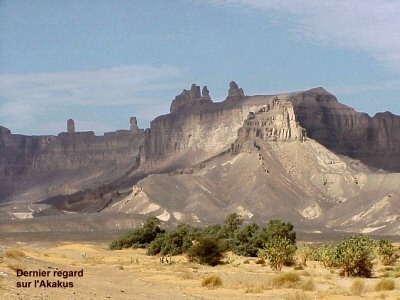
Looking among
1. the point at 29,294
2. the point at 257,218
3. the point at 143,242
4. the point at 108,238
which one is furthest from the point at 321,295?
the point at 257,218

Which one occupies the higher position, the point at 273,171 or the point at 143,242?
the point at 273,171

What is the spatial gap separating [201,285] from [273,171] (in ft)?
505

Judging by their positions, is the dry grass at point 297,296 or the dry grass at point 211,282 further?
the dry grass at point 211,282

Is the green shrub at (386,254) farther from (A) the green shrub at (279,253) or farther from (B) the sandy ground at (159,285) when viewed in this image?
(B) the sandy ground at (159,285)

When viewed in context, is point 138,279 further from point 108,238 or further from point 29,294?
point 108,238

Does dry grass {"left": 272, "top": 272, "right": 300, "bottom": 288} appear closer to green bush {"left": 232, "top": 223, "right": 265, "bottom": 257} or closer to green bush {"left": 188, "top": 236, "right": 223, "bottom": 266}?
green bush {"left": 188, "top": 236, "right": 223, "bottom": 266}

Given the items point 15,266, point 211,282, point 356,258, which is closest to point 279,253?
point 356,258

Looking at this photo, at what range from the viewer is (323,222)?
555 ft

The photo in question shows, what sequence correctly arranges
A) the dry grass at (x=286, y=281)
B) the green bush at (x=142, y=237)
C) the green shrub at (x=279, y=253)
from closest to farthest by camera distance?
1. the dry grass at (x=286, y=281)
2. the green shrub at (x=279, y=253)
3. the green bush at (x=142, y=237)

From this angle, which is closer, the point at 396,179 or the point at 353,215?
→ the point at 353,215

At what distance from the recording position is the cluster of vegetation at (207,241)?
60.2 meters

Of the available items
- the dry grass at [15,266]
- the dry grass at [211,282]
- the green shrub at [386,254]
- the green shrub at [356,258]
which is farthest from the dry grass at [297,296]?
the green shrub at [386,254]

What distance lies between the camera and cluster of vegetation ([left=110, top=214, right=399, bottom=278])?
48469mm

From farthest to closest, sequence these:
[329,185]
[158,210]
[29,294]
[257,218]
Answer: [329,185] < [158,210] < [257,218] < [29,294]
